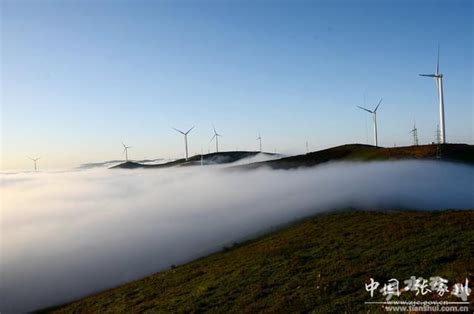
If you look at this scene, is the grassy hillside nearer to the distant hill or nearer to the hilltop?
the hilltop

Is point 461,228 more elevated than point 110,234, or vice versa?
point 461,228

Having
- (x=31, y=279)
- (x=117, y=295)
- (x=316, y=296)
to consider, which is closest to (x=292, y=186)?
(x=31, y=279)

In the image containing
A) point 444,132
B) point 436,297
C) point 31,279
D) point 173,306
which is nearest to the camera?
point 436,297

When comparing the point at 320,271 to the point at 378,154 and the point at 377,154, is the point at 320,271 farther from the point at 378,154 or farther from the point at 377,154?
the point at 377,154

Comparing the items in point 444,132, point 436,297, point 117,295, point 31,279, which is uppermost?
point 444,132

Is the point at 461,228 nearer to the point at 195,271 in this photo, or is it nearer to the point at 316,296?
the point at 316,296

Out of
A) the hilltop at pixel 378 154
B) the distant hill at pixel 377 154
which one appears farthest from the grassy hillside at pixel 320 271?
the distant hill at pixel 377 154

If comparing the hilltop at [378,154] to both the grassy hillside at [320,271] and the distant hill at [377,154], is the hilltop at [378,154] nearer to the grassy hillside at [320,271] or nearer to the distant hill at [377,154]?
the distant hill at [377,154]
